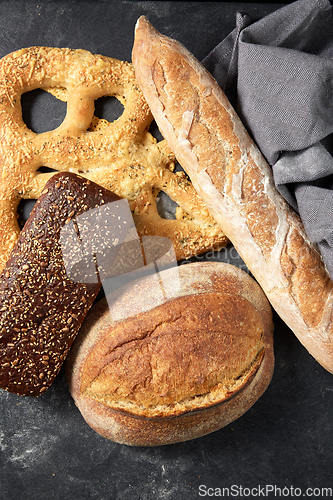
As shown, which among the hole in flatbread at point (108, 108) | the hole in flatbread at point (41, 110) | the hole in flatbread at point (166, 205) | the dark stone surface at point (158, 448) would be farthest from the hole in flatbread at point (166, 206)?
the hole in flatbread at point (41, 110)

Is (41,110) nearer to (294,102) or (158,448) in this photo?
(294,102)

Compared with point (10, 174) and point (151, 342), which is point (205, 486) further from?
point (10, 174)

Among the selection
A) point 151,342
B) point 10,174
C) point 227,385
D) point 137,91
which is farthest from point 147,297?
point 137,91

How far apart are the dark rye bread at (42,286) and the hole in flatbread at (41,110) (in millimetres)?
399

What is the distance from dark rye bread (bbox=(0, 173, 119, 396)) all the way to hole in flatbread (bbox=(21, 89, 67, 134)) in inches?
15.7

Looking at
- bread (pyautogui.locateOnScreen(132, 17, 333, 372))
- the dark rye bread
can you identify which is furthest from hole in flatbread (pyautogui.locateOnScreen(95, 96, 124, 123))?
the dark rye bread

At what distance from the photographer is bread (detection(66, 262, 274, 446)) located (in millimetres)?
1366

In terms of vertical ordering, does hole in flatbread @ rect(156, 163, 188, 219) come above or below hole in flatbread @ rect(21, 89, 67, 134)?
below

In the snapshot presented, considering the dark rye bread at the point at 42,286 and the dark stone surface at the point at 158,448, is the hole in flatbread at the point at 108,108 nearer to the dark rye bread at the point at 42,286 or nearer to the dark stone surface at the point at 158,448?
the dark stone surface at the point at 158,448

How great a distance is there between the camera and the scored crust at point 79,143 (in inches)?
57.9

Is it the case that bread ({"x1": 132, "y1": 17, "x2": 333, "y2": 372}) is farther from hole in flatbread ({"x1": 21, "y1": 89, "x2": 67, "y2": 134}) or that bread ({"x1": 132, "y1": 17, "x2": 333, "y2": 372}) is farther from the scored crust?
hole in flatbread ({"x1": 21, "y1": 89, "x2": 67, "y2": 134})

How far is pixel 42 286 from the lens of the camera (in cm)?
134

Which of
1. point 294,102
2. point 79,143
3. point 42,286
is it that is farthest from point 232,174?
point 42,286

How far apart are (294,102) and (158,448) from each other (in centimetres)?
165
